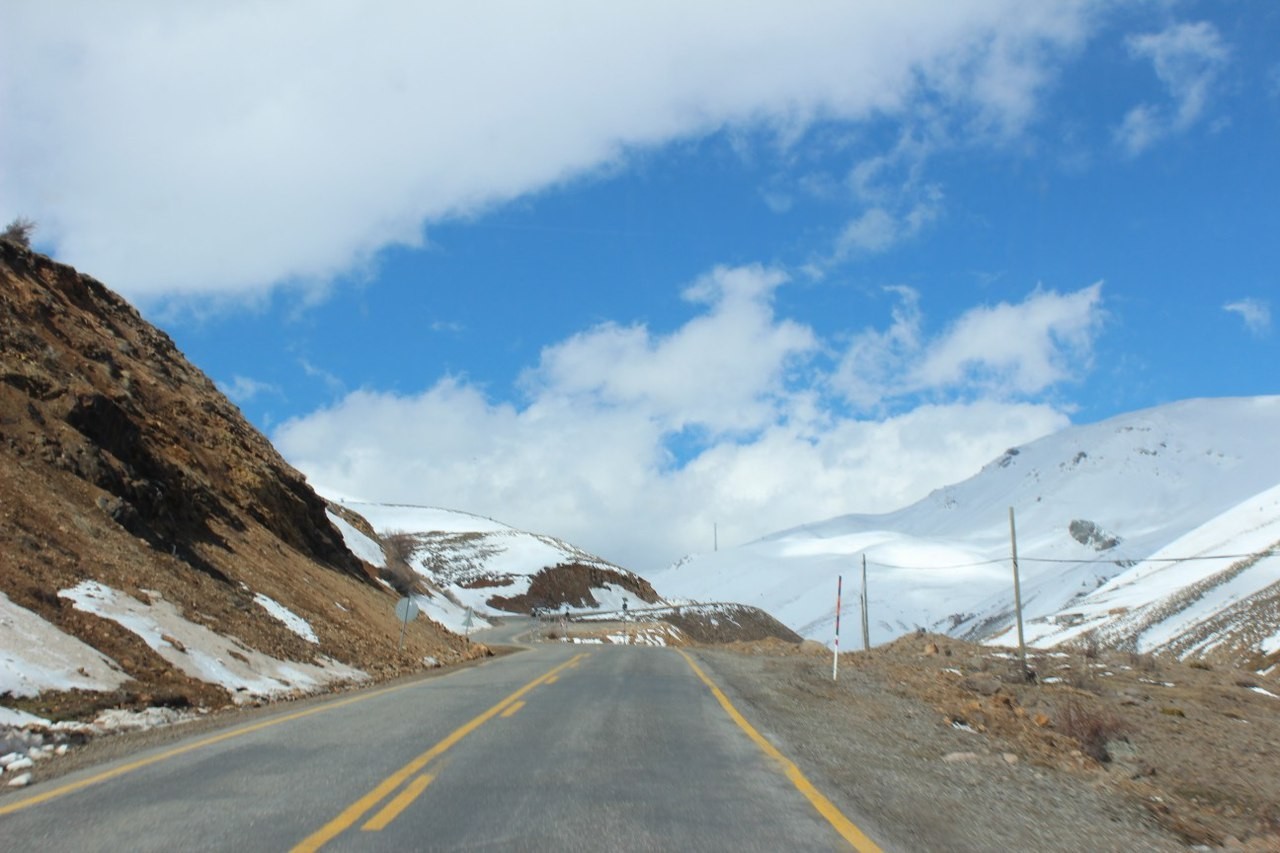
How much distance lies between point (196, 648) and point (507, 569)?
11444cm

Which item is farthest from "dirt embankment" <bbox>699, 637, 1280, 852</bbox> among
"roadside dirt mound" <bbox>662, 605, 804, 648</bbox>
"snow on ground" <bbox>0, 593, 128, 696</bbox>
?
"roadside dirt mound" <bbox>662, 605, 804, 648</bbox>

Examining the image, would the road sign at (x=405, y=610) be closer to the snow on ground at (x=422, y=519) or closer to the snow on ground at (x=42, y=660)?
the snow on ground at (x=42, y=660)

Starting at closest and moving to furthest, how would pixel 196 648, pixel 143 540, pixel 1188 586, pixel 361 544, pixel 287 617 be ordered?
1. pixel 196 648
2. pixel 143 540
3. pixel 287 617
4. pixel 361 544
5. pixel 1188 586

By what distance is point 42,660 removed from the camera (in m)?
11.9

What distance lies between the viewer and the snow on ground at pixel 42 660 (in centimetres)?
1096

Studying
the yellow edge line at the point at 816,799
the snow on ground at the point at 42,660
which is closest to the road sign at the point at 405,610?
the snow on ground at the point at 42,660

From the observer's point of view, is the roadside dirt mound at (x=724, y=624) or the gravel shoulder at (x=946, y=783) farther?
the roadside dirt mound at (x=724, y=624)

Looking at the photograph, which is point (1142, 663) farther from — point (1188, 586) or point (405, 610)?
point (1188, 586)

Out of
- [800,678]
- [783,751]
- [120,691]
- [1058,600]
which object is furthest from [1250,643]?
[1058,600]

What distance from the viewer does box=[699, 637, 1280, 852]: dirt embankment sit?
22.5 ft

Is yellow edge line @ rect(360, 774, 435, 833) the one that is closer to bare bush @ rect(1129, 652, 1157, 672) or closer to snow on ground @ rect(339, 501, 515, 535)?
bare bush @ rect(1129, 652, 1157, 672)

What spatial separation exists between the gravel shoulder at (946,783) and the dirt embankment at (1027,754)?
1.0 inches

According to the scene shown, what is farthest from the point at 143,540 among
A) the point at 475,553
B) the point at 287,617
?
the point at 475,553

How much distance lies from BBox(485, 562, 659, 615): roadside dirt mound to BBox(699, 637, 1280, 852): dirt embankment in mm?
93500
